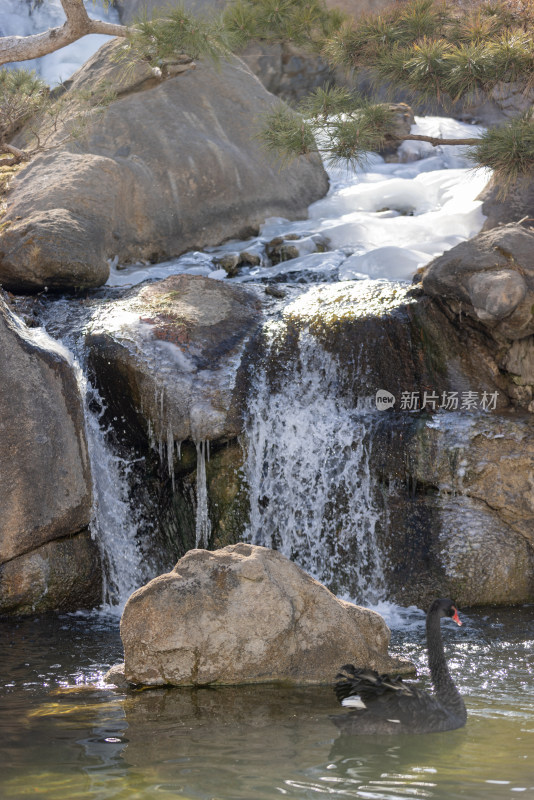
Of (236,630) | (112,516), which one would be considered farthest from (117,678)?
(112,516)

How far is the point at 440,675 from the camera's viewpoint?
15.4 feet

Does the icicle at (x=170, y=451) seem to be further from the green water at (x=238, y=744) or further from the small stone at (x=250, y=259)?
the small stone at (x=250, y=259)

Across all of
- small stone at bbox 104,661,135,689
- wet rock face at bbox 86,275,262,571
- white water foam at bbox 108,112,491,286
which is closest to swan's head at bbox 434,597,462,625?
small stone at bbox 104,661,135,689

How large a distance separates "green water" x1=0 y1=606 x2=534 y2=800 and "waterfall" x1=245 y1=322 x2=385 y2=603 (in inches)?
81.3

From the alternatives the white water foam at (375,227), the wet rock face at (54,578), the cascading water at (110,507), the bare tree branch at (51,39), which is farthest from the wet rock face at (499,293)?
the wet rock face at (54,578)

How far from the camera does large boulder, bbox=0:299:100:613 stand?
23.5ft

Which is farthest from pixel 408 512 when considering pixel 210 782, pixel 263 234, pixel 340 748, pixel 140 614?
pixel 263 234

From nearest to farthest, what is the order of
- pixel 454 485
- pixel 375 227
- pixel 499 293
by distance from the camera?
pixel 499 293 → pixel 454 485 → pixel 375 227

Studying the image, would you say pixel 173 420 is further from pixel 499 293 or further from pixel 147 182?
pixel 147 182

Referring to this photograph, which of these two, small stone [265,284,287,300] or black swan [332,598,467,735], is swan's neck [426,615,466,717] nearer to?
black swan [332,598,467,735]

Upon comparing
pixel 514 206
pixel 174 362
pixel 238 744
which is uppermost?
pixel 514 206

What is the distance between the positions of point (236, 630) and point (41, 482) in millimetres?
2706

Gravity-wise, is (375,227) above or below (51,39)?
below

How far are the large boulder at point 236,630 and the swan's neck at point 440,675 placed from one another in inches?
26.1
